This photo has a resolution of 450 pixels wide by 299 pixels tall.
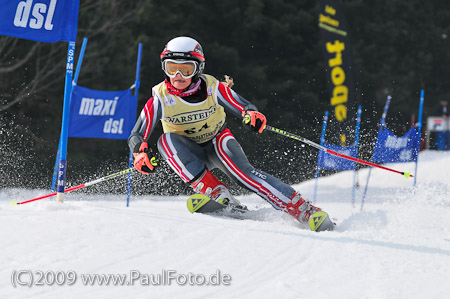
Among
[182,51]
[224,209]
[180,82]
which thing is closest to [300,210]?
A: [224,209]

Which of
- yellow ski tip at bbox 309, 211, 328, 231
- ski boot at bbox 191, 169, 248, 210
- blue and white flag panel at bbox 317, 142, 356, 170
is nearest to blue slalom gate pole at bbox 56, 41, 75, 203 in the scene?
ski boot at bbox 191, 169, 248, 210

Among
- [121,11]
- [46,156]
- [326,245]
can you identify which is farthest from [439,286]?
[121,11]

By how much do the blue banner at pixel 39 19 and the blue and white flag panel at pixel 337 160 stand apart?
14.5ft

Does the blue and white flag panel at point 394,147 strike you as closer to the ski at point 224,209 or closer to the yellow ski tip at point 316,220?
the ski at point 224,209

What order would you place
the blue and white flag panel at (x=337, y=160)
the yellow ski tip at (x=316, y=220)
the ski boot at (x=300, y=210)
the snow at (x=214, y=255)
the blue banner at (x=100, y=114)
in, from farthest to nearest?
1. the blue and white flag panel at (x=337, y=160)
2. the blue banner at (x=100, y=114)
3. the ski boot at (x=300, y=210)
4. the yellow ski tip at (x=316, y=220)
5. the snow at (x=214, y=255)

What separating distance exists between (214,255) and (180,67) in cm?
192

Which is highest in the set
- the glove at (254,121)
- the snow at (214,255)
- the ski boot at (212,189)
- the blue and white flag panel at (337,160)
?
the glove at (254,121)

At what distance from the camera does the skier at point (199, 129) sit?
4.52 meters

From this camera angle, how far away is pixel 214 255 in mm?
3061

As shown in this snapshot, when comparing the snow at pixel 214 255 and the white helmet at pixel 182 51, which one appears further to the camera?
the white helmet at pixel 182 51

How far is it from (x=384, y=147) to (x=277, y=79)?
9739 mm

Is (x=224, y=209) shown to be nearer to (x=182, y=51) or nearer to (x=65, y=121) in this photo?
(x=182, y=51)

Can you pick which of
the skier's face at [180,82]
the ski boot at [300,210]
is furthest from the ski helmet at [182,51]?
the ski boot at [300,210]

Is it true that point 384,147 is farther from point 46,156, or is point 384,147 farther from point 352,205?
point 46,156
